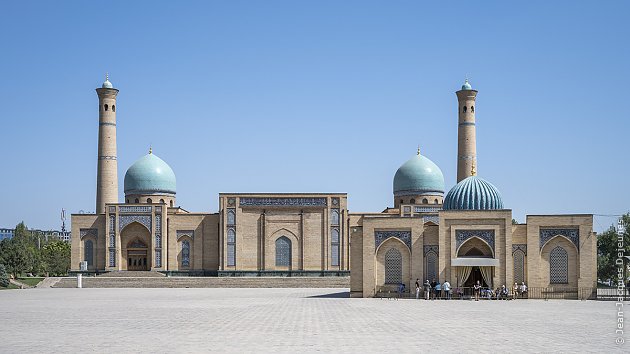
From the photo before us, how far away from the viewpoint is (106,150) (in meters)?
52.7

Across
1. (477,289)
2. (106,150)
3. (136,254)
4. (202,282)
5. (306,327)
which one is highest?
(106,150)

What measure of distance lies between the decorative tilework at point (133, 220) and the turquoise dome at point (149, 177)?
466 centimetres

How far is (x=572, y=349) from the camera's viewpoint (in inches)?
547

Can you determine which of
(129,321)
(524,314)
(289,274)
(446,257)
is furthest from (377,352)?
(289,274)

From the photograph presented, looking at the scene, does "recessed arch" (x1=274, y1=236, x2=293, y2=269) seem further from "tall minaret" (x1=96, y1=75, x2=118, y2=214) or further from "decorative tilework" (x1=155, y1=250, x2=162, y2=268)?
"tall minaret" (x1=96, y1=75, x2=118, y2=214)

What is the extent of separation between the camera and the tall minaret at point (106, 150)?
52.4m

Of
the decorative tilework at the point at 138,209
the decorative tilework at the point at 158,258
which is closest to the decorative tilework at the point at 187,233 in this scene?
the decorative tilework at the point at 158,258

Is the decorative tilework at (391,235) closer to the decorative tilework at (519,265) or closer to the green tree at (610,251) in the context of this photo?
the decorative tilework at (519,265)

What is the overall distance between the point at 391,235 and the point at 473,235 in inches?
121

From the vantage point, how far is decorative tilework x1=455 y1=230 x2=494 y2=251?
3159cm

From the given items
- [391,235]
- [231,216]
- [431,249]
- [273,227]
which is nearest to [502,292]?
[431,249]

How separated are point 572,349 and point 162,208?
3771cm

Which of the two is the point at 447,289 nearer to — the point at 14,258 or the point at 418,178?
the point at 418,178

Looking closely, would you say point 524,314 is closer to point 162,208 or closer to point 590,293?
point 590,293
